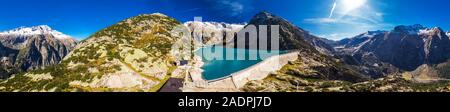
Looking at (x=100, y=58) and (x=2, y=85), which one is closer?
(x=2, y=85)

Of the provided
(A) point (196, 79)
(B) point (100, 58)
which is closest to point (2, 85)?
(B) point (100, 58)

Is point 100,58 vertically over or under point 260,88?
over

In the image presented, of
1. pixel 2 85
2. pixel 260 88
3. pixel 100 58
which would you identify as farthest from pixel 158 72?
pixel 2 85

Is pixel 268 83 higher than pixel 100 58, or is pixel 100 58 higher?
pixel 100 58

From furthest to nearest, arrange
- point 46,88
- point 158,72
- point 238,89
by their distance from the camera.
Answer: point 158,72 < point 238,89 < point 46,88
